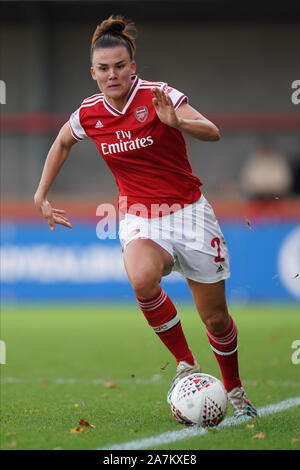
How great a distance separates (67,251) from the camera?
1381cm

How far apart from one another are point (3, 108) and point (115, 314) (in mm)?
9507

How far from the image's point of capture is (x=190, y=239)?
17.5 ft

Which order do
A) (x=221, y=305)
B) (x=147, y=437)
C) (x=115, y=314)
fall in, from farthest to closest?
(x=115, y=314) < (x=221, y=305) < (x=147, y=437)

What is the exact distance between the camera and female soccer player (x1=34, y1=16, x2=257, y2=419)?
17.3 ft

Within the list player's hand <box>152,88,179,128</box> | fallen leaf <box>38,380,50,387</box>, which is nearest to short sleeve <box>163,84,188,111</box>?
player's hand <box>152,88,179,128</box>

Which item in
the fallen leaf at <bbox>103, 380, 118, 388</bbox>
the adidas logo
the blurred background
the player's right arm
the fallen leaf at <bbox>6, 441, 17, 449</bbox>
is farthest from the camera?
the blurred background

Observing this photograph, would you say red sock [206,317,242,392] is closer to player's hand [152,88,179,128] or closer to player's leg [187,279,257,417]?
player's leg [187,279,257,417]

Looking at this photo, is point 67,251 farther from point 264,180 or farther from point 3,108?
point 3,108

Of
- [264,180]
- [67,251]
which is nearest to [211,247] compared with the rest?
[67,251]

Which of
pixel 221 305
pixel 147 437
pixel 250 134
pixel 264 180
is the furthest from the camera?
pixel 250 134

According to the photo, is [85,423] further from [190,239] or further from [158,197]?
[158,197]

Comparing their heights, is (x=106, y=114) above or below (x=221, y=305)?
above

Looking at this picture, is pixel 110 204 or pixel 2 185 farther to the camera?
pixel 2 185

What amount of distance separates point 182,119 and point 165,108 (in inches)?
5.2
